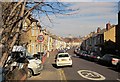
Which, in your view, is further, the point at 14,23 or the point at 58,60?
the point at 58,60

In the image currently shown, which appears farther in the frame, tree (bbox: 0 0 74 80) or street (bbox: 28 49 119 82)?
street (bbox: 28 49 119 82)

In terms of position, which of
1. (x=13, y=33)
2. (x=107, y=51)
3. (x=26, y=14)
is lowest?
(x=107, y=51)

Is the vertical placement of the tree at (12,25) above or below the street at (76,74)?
above

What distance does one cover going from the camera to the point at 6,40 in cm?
761

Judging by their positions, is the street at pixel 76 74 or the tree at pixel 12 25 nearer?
the tree at pixel 12 25

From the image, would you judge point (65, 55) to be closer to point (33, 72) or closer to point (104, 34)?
point (33, 72)

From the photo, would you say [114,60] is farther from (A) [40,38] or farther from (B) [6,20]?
(B) [6,20]

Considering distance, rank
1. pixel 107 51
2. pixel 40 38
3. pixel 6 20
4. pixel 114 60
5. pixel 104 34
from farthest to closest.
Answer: pixel 104 34 < pixel 107 51 < pixel 114 60 < pixel 40 38 < pixel 6 20

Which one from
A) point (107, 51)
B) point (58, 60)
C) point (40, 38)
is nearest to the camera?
point (40, 38)

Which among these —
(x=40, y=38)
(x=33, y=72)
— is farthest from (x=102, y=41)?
(x=33, y=72)

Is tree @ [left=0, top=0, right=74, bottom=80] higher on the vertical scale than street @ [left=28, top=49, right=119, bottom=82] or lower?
higher

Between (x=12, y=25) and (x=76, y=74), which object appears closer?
(x=12, y=25)

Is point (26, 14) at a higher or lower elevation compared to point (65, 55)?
higher

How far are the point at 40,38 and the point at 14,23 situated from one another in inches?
770
